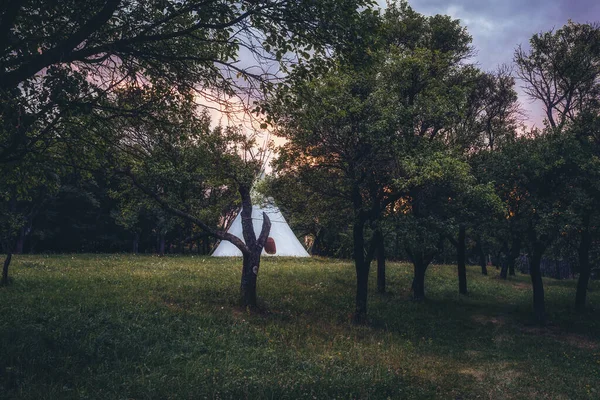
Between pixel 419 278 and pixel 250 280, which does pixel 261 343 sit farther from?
pixel 419 278

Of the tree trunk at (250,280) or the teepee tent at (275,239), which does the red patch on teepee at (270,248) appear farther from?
the tree trunk at (250,280)

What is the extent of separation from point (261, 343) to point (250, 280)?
455 centimetres

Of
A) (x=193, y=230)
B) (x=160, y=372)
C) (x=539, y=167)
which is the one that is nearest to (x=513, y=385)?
(x=160, y=372)

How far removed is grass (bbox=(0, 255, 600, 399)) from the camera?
30.4ft

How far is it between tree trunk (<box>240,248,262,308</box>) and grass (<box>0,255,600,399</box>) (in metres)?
0.62

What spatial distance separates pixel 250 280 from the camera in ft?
57.8

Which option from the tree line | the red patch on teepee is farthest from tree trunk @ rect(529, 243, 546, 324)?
the red patch on teepee

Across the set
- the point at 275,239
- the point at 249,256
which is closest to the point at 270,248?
the point at 275,239

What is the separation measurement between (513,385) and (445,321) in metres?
8.87

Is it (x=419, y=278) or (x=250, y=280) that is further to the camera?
(x=419, y=278)

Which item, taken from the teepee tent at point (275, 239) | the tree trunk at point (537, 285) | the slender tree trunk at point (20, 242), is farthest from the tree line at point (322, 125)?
the slender tree trunk at point (20, 242)

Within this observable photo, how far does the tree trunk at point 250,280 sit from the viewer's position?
57.5 ft

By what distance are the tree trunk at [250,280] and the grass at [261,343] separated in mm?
625

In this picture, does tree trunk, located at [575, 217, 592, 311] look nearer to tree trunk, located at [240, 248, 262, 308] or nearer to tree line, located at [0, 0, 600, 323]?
tree line, located at [0, 0, 600, 323]
